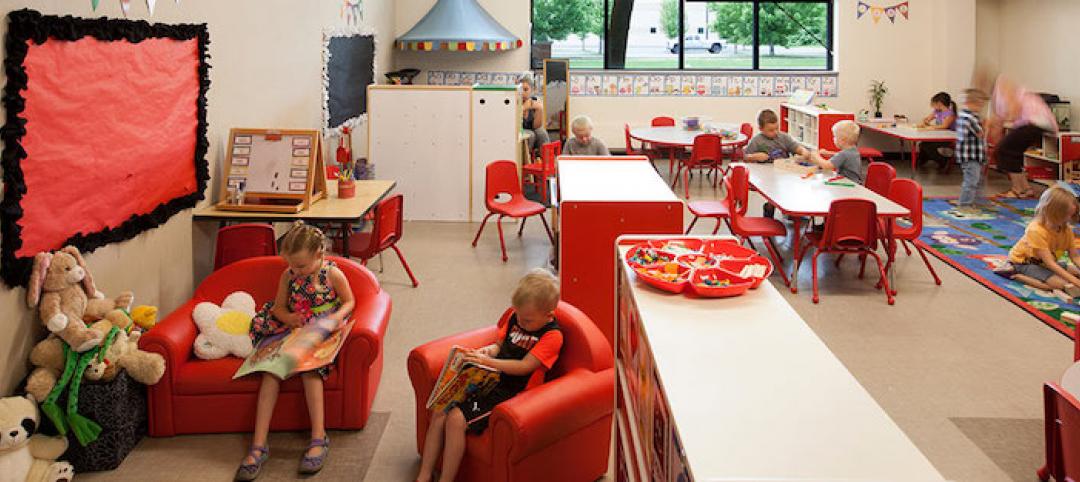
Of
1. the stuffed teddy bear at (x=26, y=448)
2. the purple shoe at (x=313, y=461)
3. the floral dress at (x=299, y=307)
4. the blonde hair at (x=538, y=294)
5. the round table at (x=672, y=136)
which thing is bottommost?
the purple shoe at (x=313, y=461)

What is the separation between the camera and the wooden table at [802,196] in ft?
20.9

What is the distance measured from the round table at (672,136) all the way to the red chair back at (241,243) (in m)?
5.97

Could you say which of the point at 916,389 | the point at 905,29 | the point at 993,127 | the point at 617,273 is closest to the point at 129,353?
the point at 617,273

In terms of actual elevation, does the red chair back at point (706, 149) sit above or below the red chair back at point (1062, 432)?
above

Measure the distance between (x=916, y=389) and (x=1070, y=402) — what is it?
1658 mm

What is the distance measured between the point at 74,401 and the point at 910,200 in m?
5.41

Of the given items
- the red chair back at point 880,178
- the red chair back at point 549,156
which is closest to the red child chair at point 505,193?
the red chair back at point 549,156

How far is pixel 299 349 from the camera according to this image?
13.1 ft

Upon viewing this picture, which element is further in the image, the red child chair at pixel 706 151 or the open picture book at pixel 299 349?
the red child chair at pixel 706 151

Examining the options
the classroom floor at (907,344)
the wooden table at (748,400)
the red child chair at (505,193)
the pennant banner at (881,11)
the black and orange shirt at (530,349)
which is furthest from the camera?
the pennant banner at (881,11)

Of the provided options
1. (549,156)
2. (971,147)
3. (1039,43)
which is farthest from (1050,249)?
(1039,43)

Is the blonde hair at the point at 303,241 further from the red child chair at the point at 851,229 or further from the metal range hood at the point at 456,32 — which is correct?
the metal range hood at the point at 456,32

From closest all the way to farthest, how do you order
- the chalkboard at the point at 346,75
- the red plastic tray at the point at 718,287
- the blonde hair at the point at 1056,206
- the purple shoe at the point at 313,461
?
the red plastic tray at the point at 718,287 < the purple shoe at the point at 313,461 < the blonde hair at the point at 1056,206 < the chalkboard at the point at 346,75

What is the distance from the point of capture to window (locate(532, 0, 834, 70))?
1380 centimetres
